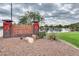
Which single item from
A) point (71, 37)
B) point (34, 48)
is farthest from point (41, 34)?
point (71, 37)

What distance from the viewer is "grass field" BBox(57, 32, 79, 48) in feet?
10.1

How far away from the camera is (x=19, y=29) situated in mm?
3119

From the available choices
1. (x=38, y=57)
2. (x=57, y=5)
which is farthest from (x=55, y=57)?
(x=57, y=5)

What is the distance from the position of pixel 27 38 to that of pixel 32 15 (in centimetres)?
30

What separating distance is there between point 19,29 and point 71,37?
26.4 inches

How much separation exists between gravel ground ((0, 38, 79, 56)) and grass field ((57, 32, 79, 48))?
3.0 inches

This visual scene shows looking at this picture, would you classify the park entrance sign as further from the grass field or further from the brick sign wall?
the grass field

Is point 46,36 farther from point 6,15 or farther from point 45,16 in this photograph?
point 6,15

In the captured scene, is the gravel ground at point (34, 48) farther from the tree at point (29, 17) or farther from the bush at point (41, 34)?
the tree at point (29, 17)

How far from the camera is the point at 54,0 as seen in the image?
3021 millimetres

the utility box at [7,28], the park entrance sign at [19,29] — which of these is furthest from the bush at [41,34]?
the utility box at [7,28]

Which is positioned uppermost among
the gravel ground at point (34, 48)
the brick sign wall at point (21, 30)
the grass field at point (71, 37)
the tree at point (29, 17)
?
the tree at point (29, 17)

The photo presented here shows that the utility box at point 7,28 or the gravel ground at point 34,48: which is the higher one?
the utility box at point 7,28

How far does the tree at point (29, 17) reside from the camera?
121 inches
